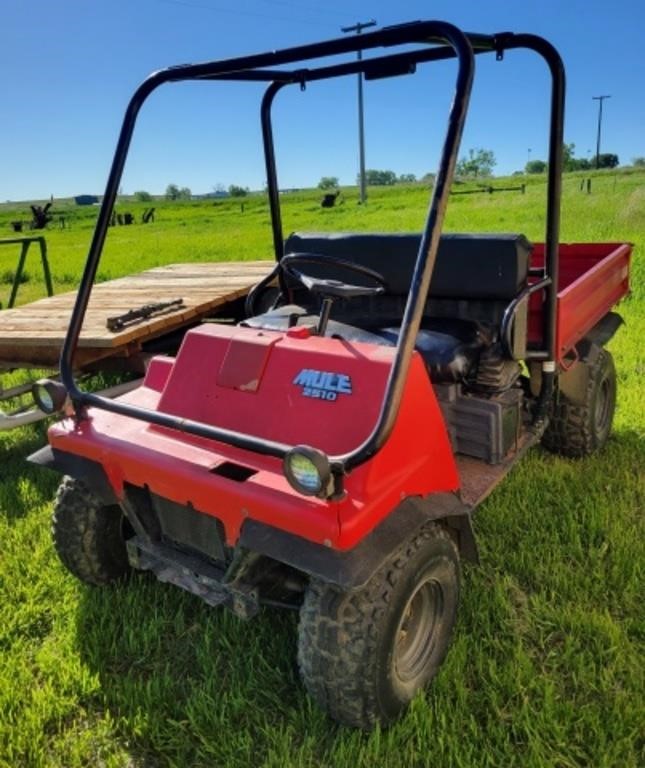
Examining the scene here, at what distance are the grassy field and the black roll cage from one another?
73 cm

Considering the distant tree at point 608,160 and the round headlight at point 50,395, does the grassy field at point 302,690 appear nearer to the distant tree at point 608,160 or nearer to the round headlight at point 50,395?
the round headlight at point 50,395

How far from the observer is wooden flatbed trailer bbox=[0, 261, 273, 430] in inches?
157

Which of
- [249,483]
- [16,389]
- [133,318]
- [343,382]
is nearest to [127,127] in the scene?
[343,382]

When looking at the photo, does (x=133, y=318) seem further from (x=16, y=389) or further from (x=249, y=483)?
(x=249, y=483)

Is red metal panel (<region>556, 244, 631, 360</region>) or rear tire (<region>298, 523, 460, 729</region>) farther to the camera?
red metal panel (<region>556, 244, 631, 360</region>)

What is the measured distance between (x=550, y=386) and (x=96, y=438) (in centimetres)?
197

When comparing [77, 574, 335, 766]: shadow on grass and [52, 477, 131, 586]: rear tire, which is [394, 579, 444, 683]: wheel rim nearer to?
[77, 574, 335, 766]: shadow on grass

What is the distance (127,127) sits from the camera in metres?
2.47

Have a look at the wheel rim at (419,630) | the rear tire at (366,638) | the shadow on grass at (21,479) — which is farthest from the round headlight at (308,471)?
the shadow on grass at (21,479)

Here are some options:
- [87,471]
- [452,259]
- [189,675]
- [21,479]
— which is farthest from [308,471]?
[21,479]

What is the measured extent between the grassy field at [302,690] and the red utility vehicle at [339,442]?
16 cm

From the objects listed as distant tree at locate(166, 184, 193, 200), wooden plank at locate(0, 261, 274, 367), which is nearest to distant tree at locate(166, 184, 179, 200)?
distant tree at locate(166, 184, 193, 200)

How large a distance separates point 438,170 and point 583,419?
2.16m

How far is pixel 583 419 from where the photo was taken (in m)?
3.53
